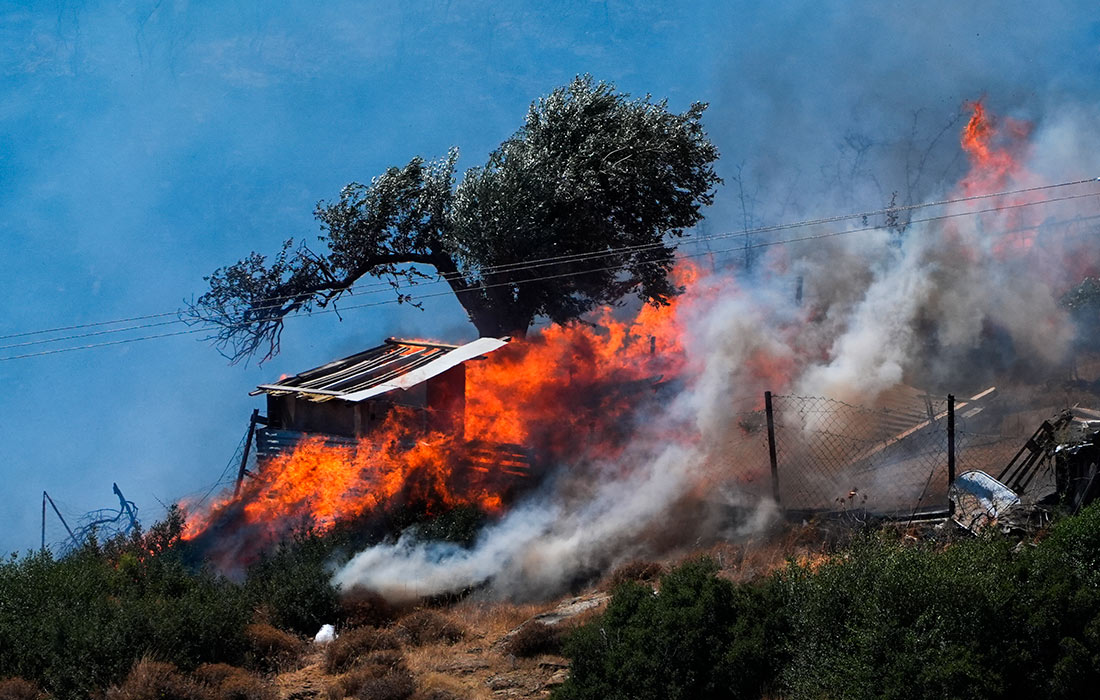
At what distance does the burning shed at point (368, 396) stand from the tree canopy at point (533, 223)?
2.49 meters

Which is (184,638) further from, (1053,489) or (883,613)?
(1053,489)

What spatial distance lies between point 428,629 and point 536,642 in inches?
78.3

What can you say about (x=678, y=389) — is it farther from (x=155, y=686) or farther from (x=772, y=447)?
(x=155, y=686)

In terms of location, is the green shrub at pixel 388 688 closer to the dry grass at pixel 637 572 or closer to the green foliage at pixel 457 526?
the dry grass at pixel 637 572

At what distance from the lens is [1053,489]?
541 inches

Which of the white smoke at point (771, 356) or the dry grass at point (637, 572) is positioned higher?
the white smoke at point (771, 356)

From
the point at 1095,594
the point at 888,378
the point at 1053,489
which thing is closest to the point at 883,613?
the point at 1095,594

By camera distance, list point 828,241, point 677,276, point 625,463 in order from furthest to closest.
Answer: point 828,241, point 677,276, point 625,463

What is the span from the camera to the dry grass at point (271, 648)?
13.4m

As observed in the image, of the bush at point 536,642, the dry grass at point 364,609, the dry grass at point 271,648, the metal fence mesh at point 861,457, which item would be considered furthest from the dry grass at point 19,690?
the metal fence mesh at point 861,457

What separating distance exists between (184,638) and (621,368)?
14732mm

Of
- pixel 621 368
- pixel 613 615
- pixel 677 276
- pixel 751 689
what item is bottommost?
pixel 751 689

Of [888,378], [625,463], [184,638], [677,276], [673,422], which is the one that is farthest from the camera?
[677,276]

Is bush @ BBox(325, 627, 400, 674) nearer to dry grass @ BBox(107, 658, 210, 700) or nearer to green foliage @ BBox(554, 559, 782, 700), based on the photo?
dry grass @ BBox(107, 658, 210, 700)
